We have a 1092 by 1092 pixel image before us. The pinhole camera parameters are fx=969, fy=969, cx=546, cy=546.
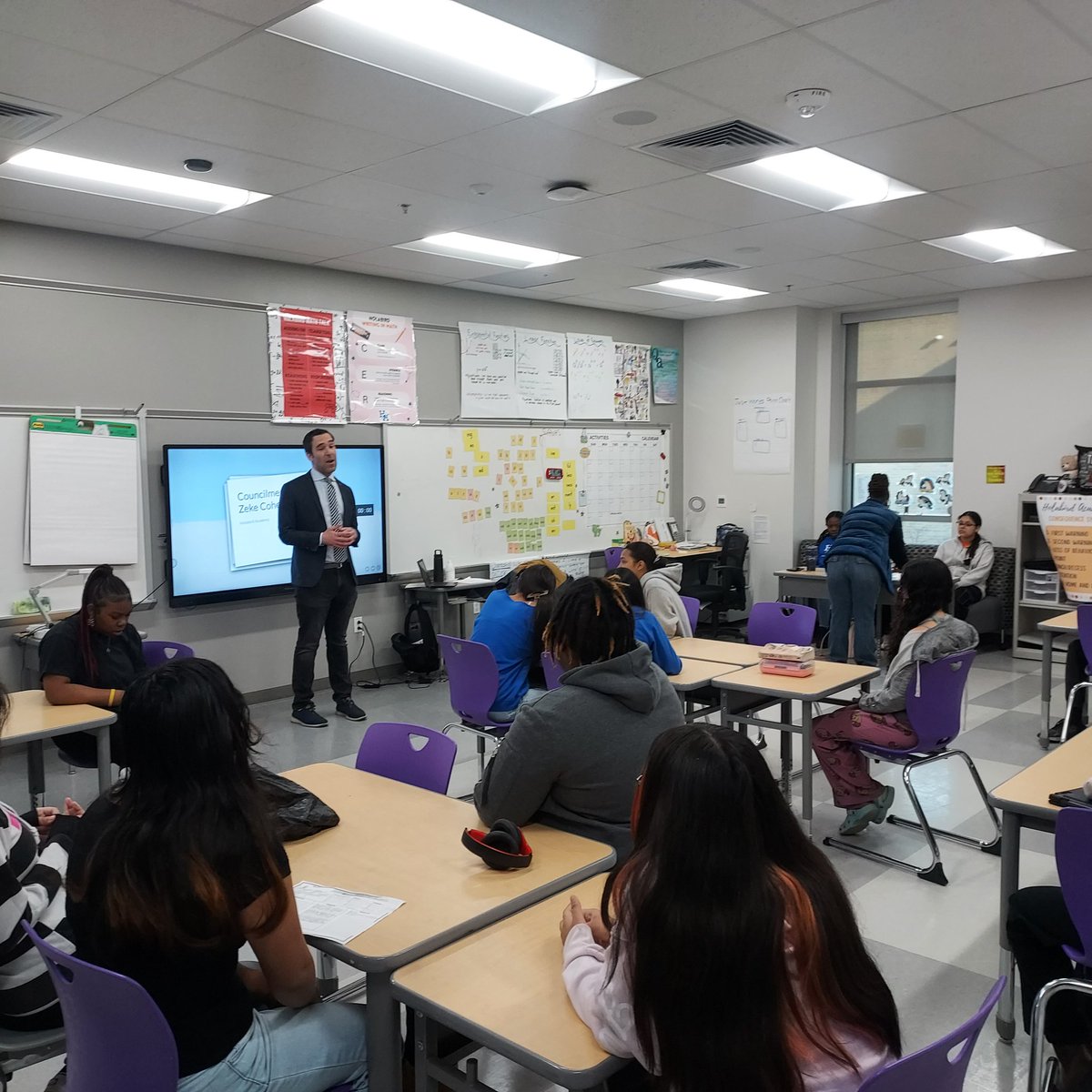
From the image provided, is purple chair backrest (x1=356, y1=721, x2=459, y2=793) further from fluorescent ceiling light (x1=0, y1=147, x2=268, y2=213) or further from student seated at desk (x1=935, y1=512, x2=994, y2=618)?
student seated at desk (x1=935, y1=512, x2=994, y2=618)

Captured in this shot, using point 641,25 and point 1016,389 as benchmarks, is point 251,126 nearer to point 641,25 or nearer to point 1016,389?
point 641,25

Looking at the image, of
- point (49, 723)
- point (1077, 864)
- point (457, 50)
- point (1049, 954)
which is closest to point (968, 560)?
point (1049, 954)

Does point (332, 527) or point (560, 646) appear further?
point (332, 527)

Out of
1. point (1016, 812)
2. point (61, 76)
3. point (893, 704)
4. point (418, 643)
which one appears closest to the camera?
point (1016, 812)

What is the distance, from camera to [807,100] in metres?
3.45

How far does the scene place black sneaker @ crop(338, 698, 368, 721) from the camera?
5.80 metres

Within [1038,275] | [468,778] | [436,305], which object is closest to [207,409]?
[436,305]

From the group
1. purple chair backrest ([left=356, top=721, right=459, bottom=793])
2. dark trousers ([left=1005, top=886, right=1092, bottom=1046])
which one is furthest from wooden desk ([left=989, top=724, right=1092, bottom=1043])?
purple chair backrest ([left=356, top=721, right=459, bottom=793])

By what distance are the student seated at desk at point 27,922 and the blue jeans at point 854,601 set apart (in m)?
5.48

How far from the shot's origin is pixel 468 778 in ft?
15.4

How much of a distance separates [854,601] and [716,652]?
7.96 feet

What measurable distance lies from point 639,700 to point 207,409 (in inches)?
171

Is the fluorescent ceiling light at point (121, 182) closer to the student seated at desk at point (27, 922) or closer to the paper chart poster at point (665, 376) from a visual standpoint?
the student seated at desk at point (27, 922)

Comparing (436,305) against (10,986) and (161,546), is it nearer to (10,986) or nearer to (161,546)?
(161,546)
